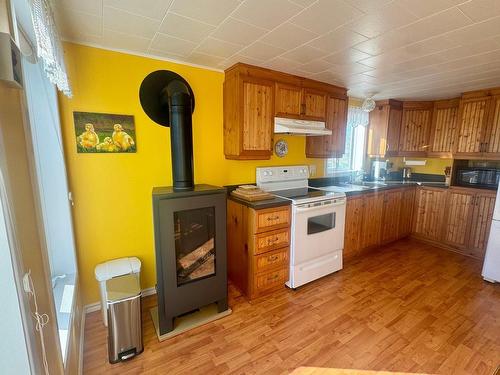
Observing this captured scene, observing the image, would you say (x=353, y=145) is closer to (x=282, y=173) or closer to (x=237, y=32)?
(x=282, y=173)

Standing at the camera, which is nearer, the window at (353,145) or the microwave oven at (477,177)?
the microwave oven at (477,177)

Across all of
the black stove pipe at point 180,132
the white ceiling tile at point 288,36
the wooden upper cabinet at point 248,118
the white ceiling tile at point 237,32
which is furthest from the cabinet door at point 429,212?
the black stove pipe at point 180,132

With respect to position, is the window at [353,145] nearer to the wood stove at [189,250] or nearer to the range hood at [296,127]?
the range hood at [296,127]

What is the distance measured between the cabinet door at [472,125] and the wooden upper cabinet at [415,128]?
19.1 inches

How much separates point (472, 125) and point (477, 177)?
0.81 m

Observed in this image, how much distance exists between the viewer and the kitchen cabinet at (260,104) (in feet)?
7.97

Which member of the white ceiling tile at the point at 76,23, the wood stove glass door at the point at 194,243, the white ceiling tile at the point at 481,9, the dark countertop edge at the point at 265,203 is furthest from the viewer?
the dark countertop edge at the point at 265,203

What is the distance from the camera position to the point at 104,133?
2.09m

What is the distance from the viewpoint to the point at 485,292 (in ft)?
8.50

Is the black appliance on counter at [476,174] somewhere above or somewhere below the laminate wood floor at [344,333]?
above

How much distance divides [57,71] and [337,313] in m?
2.79

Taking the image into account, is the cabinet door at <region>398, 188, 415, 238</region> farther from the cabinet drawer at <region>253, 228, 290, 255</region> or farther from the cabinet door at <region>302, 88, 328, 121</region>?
the cabinet drawer at <region>253, 228, 290, 255</region>

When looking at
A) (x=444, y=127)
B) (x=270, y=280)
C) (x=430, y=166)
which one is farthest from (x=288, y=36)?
(x=430, y=166)

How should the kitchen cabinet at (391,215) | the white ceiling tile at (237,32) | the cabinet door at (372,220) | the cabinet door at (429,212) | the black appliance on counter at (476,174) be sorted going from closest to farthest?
1. the white ceiling tile at (237,32)
2. the cabinet door at (372,220)
3. the black appliance on counter at (476,174)
4. the kitchen cabinet at (391,215)
5. the cabinet door at (429,212)
